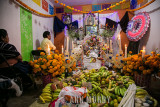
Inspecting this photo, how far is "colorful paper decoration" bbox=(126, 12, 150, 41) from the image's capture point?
13.2 ft

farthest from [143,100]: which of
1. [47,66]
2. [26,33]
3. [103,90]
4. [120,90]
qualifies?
[26,33]

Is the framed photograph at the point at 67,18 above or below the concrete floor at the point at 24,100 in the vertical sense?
above

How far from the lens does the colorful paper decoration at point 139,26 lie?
4.02 metres

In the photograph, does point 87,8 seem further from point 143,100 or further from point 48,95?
point 143,100

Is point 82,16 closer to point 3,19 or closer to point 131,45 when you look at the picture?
point 131,45

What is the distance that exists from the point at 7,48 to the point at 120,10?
234 inches

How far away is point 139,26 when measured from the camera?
14.0ft

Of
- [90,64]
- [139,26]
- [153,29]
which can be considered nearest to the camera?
[90,64]

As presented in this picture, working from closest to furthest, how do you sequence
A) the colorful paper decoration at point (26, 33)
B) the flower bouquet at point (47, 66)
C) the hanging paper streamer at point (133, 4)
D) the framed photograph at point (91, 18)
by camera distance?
the flower bouquet at point (47, 66) < the colorful paper decoration at point (26, 33) < the hanging paper streamer at point (133, 4) < the framed photograph at point (91, 18)

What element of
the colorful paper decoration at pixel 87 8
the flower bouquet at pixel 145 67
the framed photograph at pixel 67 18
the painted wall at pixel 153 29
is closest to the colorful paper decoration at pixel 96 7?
the colorful paper decoration at pixel 87 8

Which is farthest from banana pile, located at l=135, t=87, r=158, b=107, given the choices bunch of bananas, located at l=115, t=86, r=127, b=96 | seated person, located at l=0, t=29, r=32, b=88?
seated person, located at l=0, t=29, r=32, b=88

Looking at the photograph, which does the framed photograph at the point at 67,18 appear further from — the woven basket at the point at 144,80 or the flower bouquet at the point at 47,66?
the woven basket at the point at 144,80

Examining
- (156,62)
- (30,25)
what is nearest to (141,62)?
(156,62)

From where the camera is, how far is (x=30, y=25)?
3980 mm
